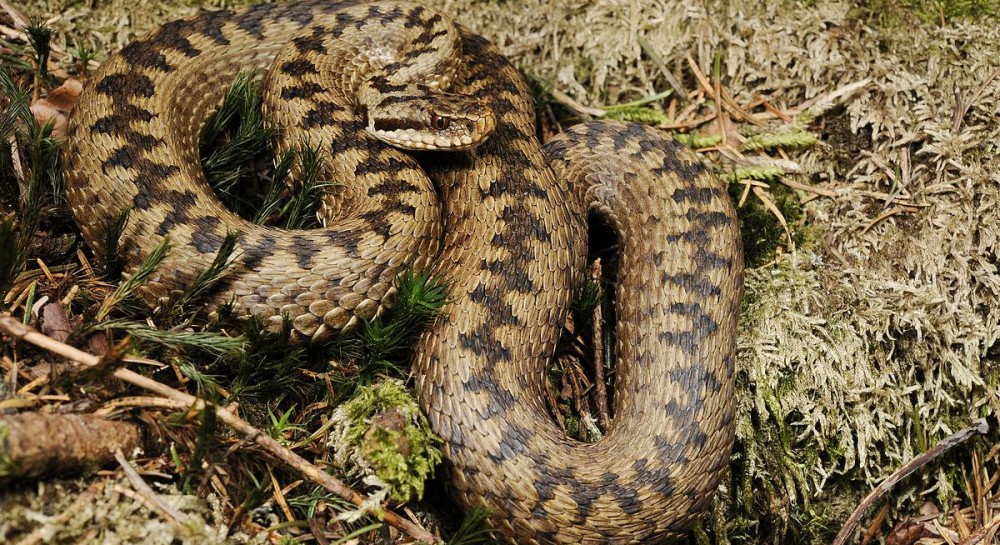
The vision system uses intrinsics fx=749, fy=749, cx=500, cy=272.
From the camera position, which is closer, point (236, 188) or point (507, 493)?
point (507, 493)

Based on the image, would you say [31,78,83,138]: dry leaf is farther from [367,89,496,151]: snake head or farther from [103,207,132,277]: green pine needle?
[367,89,496,151]: snake head

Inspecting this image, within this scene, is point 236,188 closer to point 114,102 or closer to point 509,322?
point 114,102

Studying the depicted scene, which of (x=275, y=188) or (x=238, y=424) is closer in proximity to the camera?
(x=238, y=424)

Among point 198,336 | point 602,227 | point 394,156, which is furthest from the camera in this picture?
point 602,227

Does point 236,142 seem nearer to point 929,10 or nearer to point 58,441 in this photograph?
point 58,441

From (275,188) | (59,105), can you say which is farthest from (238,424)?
(59,105)

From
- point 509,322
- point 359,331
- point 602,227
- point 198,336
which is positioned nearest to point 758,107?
point 602,227

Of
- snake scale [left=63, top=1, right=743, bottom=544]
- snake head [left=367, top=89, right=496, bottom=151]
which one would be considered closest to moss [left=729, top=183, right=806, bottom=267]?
snake scale [left=63, top=1, right=743, bottom=544]
